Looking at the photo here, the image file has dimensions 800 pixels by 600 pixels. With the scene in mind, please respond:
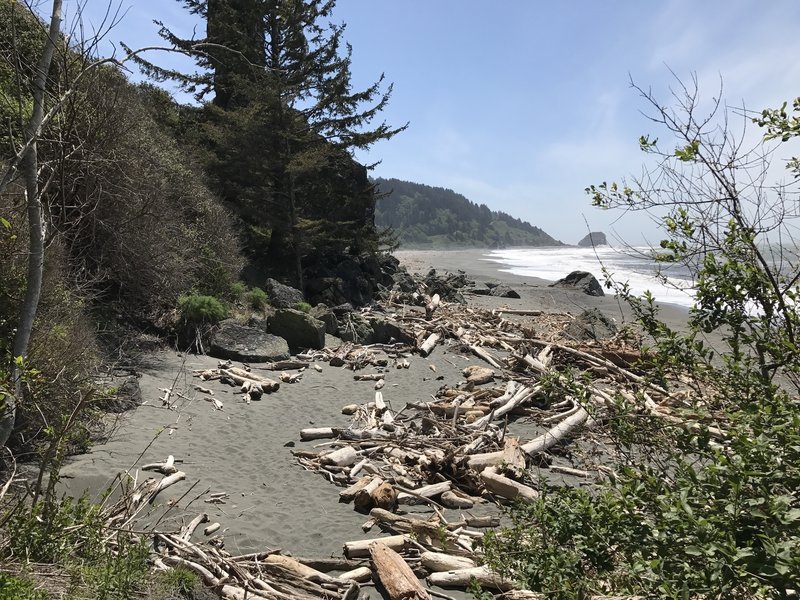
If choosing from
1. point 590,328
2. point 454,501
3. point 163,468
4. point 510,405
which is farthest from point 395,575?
point 590,328

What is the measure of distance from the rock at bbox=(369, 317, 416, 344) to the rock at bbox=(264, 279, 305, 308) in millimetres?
3348

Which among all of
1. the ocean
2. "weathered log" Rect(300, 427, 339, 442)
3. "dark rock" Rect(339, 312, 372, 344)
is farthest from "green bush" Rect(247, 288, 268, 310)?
the ocean

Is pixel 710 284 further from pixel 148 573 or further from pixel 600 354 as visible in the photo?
pixel 600 354

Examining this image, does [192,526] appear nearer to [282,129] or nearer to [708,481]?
[708,481]

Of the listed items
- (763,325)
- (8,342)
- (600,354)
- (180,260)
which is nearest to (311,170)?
Result: (180,260)

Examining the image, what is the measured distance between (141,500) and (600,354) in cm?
944

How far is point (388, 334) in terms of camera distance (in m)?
14.4

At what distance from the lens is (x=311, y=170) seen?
21.0 metres

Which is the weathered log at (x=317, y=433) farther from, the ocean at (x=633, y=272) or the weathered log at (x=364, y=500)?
the ocean at (x=633, y=272)

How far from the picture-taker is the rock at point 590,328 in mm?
14234

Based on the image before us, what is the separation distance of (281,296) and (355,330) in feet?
11.3

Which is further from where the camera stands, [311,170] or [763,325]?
[311,170]

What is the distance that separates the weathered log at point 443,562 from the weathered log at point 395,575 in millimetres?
195

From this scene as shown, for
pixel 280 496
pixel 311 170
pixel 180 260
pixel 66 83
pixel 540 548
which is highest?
pixel 311 170
